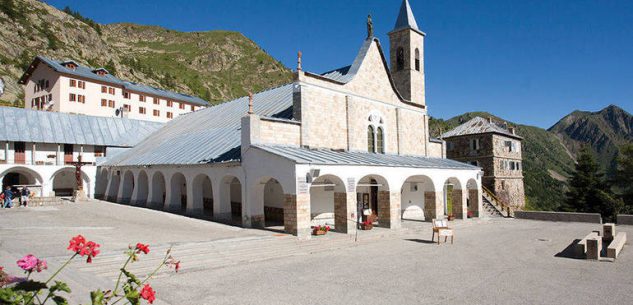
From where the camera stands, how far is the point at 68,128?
3719 centimetres

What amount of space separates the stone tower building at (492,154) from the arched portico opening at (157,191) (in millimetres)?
33040

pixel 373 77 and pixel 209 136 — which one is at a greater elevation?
pixel 373 77

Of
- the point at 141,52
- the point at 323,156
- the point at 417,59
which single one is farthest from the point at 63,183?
the point at 141,52

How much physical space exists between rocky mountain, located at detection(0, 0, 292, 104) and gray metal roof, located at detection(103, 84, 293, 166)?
3734mm

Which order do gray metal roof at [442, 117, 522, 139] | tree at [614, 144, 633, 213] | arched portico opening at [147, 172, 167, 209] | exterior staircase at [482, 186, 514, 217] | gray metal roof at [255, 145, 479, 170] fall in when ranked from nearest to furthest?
gray metal roof at [255, 145, 479, 170] < arched portico opening at [147, 172, 167, 209] < exterior staircase at [482, 186, 514, 217] < tree at [614, 144, 633, 213] < gray metal roof at [442, 117, 522, 139]

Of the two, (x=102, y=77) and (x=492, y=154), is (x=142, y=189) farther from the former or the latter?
(x=492, y=154)

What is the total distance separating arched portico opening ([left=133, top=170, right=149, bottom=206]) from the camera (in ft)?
95.2

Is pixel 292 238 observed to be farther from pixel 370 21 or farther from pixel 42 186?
pixel 42 186

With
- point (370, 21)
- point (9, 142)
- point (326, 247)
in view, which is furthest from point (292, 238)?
point (9, 142)

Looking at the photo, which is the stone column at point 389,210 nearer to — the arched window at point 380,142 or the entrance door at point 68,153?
the arched window at point 380,142

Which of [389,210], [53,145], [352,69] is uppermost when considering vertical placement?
[352,69]

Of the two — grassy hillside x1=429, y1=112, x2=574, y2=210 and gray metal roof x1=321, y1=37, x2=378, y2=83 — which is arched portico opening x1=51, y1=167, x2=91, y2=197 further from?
grassy hillside x1=429, y1=112, x2=574, y2=210

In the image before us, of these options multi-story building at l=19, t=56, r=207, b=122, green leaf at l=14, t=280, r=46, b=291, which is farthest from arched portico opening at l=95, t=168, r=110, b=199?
green leaf at l=14, t=280, r=46, b=291

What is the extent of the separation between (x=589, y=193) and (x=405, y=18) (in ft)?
88.6
